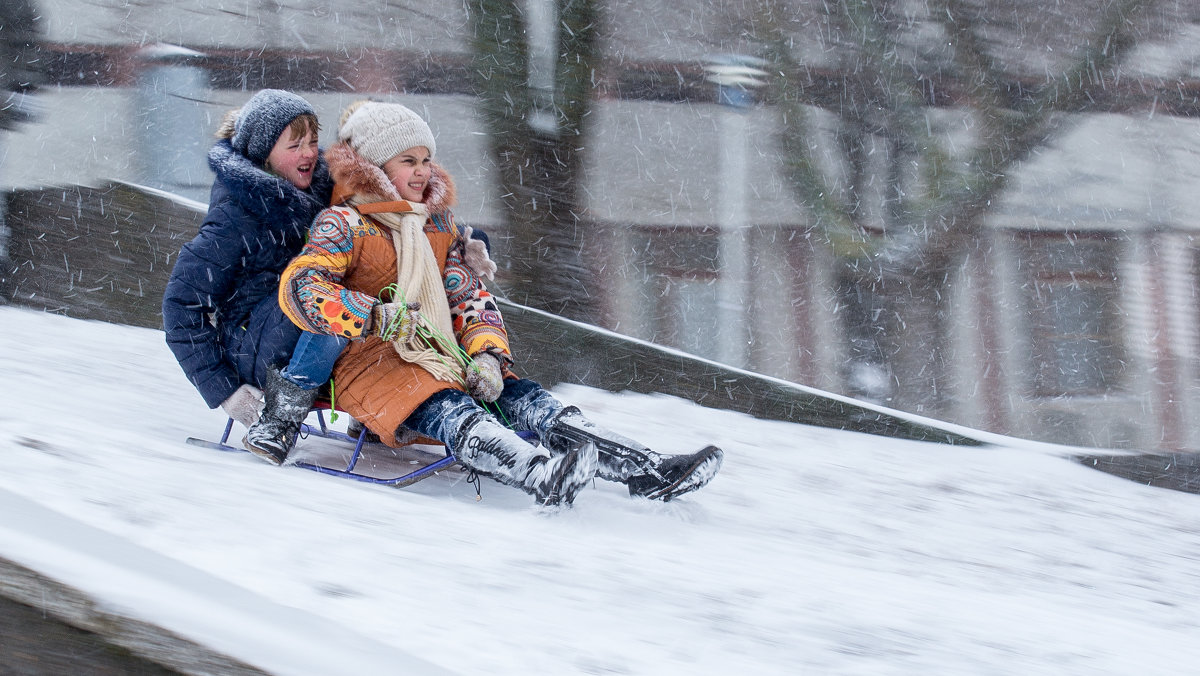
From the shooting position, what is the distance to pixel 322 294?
120 inches

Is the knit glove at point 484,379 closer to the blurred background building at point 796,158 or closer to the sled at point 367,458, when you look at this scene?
the sled at point 367,458

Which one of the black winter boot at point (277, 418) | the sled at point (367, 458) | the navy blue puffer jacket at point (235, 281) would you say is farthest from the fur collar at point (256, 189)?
the sled at point (367, 458)

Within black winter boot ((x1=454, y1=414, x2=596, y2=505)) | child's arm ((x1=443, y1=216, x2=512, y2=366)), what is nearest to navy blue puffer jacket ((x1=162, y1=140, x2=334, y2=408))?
child's arm ((x1=443, y1=216, x2=512, y2=366))

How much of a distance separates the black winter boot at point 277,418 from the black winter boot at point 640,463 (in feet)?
2.51

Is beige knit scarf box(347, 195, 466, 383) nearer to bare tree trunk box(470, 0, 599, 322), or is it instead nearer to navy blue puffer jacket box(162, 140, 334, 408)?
navy blue puffer jacket box(162, 140, 334, 408)

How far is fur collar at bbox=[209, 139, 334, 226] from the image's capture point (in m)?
3.17

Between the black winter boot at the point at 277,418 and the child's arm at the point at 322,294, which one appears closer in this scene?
the child's arm at the point at 322,294

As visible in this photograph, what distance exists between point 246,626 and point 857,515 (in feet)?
8.04

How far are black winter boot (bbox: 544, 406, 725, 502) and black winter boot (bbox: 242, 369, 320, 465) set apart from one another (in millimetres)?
765

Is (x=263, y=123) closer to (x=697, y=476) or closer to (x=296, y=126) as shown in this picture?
(x=296, y=126)

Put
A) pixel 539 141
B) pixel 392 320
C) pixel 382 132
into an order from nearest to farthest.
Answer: pixel 392 320 → pixel 382 132 → pixel 539 141

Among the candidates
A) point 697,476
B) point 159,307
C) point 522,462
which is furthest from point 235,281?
point 159,307

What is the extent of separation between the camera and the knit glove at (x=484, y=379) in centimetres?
334

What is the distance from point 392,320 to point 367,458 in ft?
2.11
